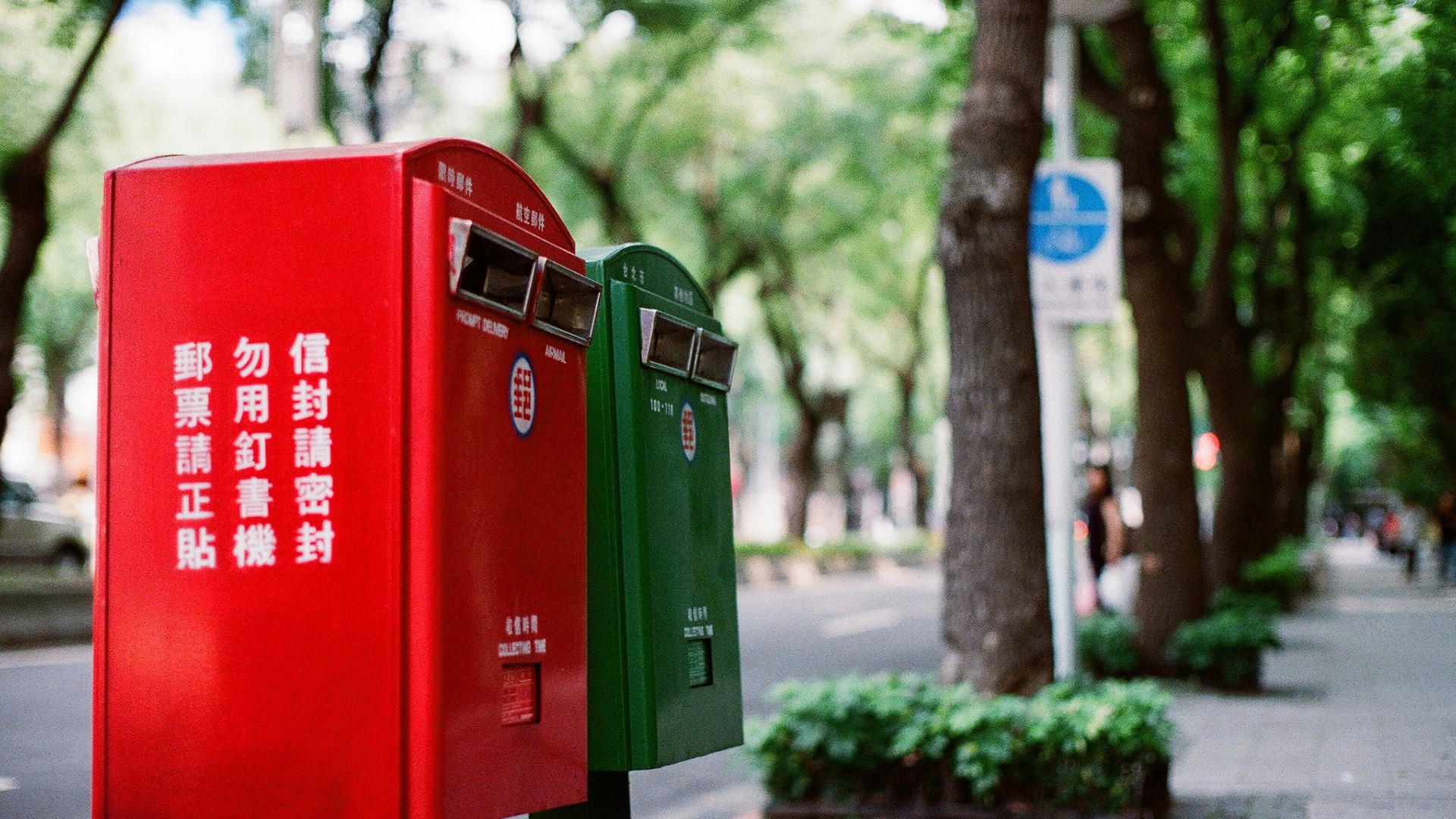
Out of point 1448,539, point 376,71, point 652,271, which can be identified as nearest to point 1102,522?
point 376,71

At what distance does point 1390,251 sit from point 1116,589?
6.95 m

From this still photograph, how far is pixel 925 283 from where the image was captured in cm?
3772

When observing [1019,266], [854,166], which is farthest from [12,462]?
[1019,266]

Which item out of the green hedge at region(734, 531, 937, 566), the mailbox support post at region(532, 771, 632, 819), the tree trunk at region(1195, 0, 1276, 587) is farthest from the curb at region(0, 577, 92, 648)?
the green hedge at region(734, 531, 937, 566)

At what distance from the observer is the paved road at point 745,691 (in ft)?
25.8

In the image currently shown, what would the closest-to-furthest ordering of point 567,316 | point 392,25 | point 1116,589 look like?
point 567,316
point 392,25
point 1116,589

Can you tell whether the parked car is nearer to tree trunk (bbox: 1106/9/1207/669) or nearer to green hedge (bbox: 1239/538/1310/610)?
tree trunk (bbox: 1106/9/1207/669)

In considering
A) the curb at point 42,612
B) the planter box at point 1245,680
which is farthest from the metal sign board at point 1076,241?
the curb at point 42,612

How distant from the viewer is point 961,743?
21.8 ft

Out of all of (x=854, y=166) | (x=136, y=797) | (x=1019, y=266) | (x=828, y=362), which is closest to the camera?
(x=136, y=797)

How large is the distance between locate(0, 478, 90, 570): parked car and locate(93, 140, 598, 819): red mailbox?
21.1 metres

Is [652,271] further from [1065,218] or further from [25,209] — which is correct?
[25,209]

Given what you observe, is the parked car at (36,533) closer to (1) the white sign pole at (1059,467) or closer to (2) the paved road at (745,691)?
(2) the paved road at (745,691)

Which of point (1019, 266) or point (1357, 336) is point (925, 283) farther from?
point (1019, 266)
